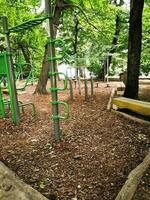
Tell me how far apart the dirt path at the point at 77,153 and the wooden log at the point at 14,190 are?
0.78 feet

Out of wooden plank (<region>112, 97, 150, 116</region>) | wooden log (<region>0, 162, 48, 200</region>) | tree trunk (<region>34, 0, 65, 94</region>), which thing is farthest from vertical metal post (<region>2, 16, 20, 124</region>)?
tree trunk (<region>34, 0, 65, 94</region>)

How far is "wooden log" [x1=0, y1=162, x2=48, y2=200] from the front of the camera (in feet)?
7.47

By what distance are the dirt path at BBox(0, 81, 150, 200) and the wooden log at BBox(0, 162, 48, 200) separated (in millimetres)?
238

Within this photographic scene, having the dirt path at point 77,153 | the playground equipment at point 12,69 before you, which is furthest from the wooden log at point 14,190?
the playground equipment at point 12,69

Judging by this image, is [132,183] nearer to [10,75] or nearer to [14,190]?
[14,190]

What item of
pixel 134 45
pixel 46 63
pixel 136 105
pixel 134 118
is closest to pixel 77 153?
pixel 136 105

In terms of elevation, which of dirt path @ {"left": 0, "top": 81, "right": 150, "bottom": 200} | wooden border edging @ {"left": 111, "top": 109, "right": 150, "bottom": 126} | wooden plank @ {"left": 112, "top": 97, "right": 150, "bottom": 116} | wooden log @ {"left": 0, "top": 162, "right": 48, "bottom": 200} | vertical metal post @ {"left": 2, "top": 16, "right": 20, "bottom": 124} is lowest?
dirt path @ {"left": 0, "top": 81, "right": 150, "bottom": 200}

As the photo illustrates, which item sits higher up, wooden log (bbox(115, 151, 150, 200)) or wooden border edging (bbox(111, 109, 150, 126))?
wooden border edging (bbox(111, 109, 150, 126))

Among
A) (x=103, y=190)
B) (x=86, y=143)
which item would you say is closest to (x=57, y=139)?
(x=86, y=143)

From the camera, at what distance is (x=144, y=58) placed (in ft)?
45.4

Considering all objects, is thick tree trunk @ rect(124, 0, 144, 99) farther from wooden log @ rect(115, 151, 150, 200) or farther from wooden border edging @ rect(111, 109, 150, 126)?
wooden log @ rect(115, 151, 150, 200)

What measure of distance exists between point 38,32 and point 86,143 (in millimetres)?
9011

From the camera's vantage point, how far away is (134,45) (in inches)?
220

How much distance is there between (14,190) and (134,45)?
170 inches
